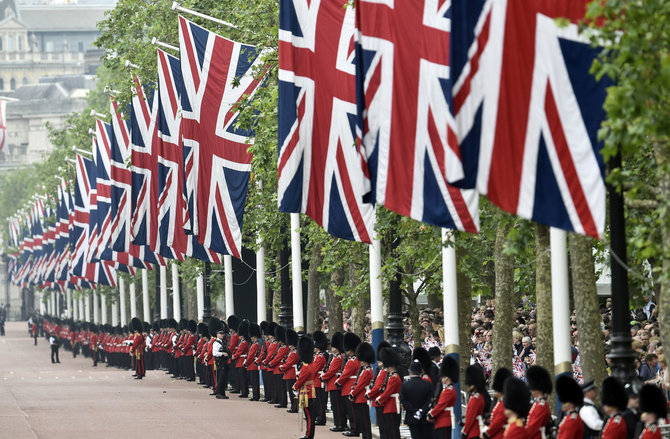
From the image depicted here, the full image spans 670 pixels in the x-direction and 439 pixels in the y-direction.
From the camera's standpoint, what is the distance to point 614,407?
47.9 ft

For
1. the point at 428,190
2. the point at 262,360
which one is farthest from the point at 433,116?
the point at 262,360

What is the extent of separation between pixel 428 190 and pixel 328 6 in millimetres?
6034

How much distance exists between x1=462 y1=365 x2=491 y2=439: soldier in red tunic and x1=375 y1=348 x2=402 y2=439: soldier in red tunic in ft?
13.8

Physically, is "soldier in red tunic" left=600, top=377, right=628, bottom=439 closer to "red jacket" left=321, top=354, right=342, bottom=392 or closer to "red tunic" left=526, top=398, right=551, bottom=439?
"red tunic" left=526, top=398, right=551, bottom=439

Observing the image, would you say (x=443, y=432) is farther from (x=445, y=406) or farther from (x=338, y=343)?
(x=338, y=343)

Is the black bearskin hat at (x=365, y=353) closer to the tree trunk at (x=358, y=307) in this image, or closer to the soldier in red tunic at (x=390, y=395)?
the soldier in red tunic at (x=390, y=395)

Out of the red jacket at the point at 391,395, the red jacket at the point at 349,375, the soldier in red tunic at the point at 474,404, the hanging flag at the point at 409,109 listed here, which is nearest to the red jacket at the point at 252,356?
the red jacket at the point at 349,375

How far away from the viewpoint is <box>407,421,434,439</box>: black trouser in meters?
21.3

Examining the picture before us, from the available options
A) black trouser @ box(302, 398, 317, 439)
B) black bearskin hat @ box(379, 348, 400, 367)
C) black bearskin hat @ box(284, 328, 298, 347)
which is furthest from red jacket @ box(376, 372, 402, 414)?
black bearskin hat @ box(284, 328, 298, 347)

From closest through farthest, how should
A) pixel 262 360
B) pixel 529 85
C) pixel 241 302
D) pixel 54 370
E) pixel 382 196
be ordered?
pixel 529 85, pixel 382 196, pixel 262 360, pixel 241 302, pixel 54 370

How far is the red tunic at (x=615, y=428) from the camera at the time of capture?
14.6m

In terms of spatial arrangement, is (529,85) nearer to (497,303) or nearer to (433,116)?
(433,116)

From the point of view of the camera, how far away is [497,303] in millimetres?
26500

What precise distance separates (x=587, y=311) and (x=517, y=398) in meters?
4.33
